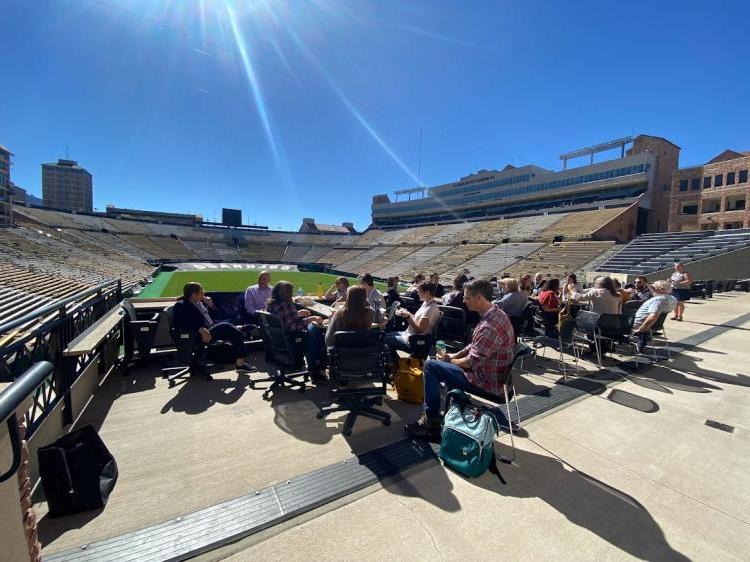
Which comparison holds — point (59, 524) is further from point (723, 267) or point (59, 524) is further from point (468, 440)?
point (723, 267)

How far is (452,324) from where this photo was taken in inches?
216

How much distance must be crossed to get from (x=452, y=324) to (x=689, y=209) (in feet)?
163

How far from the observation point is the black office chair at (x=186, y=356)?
16.1 ft

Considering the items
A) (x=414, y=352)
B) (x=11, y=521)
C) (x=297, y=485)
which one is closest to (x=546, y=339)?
(x=414, y=352)

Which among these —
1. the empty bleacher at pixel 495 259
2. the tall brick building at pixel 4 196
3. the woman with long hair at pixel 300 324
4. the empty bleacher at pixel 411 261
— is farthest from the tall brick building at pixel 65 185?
the woman with long hair at pixel 300 324

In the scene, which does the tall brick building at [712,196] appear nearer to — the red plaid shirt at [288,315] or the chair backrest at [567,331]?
the chair backrest at [567,331]

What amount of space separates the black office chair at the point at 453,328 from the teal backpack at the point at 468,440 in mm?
2261

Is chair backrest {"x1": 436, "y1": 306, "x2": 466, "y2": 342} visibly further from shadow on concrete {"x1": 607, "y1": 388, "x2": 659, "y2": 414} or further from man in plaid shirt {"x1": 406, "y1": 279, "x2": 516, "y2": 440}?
shadow on concrete {"x1": 607, "y1": 388, "x2": 659, "y2": 414}

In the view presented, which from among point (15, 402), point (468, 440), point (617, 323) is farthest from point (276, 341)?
point (617, 323)

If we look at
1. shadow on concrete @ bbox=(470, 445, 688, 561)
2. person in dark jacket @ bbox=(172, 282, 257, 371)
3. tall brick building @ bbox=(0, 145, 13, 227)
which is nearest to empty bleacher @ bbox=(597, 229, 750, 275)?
shadow on concrete @ bbox=(470, 445, 688, 561)

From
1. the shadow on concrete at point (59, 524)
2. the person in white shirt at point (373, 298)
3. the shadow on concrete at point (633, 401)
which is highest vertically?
the person in white shirt at point (373, 298)

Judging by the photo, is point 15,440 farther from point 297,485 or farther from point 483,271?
point 483,271

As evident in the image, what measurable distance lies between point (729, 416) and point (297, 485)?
498 cm

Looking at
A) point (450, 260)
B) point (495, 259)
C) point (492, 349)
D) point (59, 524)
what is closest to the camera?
point (59, 524)
